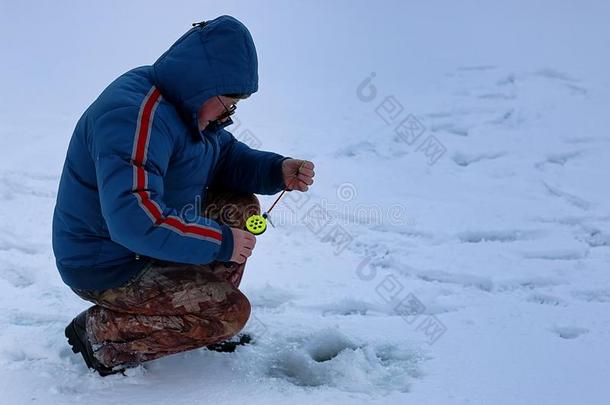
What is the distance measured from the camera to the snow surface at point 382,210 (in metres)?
2.43

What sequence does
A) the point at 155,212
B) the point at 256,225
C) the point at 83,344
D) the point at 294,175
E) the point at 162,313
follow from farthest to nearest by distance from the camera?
1. the point at 294,175
2. the point at 256,225
3. the point at 83,344
4. the point at 162,313
5. the point at 155,212

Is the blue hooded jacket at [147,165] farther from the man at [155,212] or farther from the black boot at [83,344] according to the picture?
the black boot at [83,344]

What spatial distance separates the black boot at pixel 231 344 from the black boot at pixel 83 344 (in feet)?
1.20

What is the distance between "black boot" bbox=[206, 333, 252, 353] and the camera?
2.58 m

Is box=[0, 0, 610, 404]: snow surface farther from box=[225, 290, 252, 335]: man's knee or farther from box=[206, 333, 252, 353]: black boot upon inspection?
box=[225, 290, 252, 335]: man's knee

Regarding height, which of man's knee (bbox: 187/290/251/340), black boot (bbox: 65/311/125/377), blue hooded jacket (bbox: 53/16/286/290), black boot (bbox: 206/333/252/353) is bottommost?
black boot (bbox: 206/333/252/353)

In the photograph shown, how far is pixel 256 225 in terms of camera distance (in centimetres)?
257

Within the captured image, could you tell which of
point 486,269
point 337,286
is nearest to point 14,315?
point 337,286

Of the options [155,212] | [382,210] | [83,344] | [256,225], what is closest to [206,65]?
[155,212]

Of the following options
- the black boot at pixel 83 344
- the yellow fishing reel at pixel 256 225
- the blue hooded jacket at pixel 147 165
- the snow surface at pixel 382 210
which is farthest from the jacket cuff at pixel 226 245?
the black boot at pixel 83 344

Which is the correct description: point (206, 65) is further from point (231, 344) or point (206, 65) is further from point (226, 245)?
point (231, 344)

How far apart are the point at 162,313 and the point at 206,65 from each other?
85 centimetres

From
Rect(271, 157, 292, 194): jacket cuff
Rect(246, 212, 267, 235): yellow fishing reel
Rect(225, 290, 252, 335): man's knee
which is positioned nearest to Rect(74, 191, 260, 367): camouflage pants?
Rect(225, 290, 252, 335): man's knee

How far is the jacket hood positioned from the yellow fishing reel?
0.59m
